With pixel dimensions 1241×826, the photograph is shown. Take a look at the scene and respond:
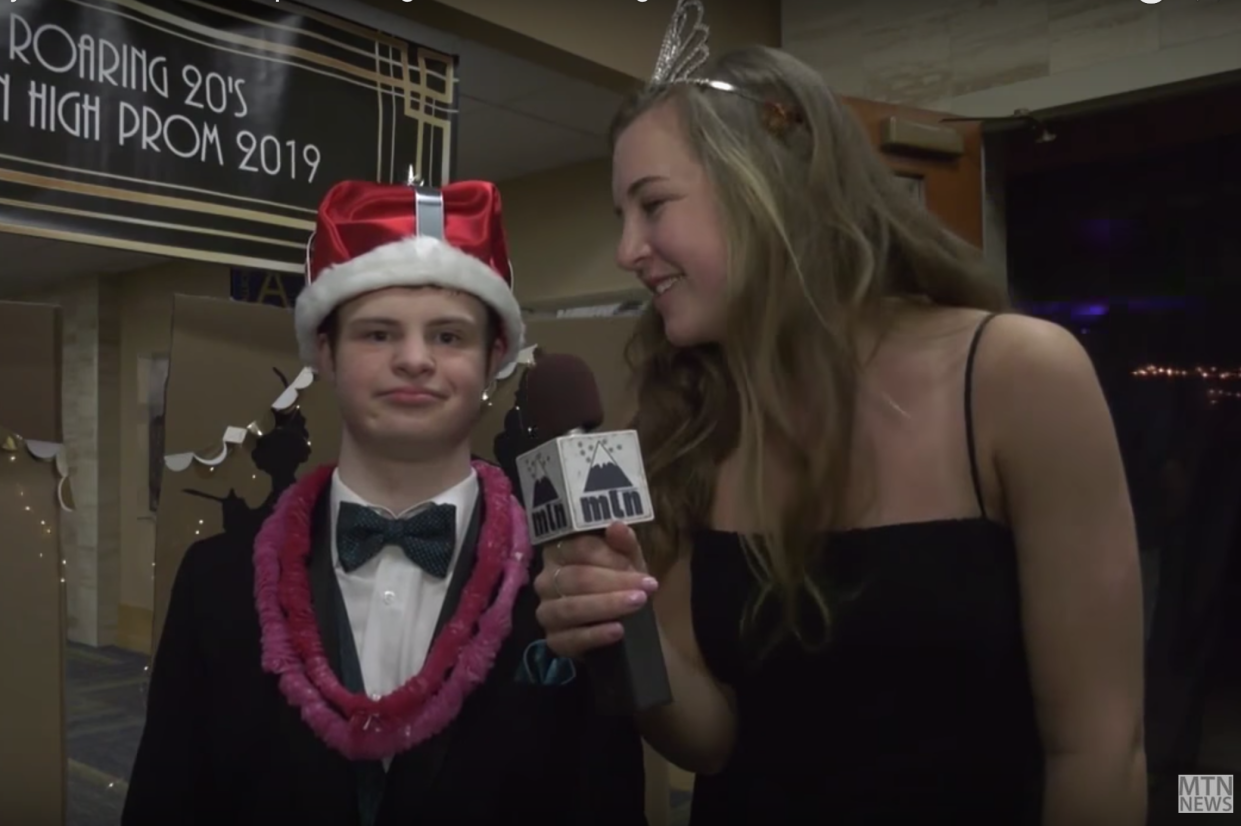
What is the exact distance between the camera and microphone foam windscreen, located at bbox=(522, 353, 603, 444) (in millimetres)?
782

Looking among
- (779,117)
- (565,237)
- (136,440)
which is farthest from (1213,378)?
(136,440)

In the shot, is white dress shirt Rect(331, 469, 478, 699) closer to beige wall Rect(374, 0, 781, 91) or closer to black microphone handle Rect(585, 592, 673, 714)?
black microphone handle Rect(585, 592, 673, 714)

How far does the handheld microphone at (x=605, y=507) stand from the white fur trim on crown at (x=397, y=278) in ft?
1.19

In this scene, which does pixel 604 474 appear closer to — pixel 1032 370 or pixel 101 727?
pixel 1032 370

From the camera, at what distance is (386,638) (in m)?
1.03

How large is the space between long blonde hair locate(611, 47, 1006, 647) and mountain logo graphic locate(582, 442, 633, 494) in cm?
27

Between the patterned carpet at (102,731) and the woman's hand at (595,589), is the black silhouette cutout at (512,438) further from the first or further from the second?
the patterned carpet at (102,731)

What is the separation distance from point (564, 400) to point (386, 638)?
39cm

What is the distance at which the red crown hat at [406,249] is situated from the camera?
3.45 feet

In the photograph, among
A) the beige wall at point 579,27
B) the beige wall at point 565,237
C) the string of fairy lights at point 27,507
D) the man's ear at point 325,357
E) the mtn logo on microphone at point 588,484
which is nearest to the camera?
the mtn logo on microphone at point 588,484

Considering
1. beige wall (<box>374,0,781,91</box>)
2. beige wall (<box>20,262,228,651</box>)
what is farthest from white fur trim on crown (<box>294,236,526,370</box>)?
beige wall (<box>20,262,228,651</box>)

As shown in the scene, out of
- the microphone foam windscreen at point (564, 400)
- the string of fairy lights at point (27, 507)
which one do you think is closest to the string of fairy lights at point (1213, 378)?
the microphone foam windscreen at point (564, 400)

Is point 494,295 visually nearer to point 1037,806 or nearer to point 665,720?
point 665,720

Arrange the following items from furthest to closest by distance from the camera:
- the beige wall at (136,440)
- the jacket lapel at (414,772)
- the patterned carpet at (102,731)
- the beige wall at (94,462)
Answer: the beige wall at (94,462) < the beige wall at (136,440) < the patterned carpet at (102,731) < the jacket lapel at (414,772)
